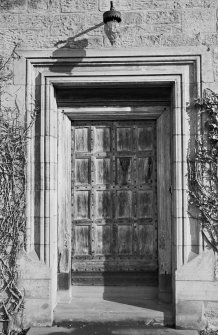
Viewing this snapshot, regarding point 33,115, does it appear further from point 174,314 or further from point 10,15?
point 174,314

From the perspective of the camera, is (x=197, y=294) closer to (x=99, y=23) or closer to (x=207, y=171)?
(x=207, y=171)

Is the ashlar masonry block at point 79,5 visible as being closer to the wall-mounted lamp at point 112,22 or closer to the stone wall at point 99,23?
the stone wall at point 99,23

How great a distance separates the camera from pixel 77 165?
4773mm

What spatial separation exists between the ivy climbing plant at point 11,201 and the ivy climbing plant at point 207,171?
1.93m

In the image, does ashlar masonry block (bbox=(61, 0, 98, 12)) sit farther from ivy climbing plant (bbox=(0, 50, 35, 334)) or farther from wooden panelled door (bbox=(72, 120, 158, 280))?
wooden panelled door (bbox=(72, 120, 158, 280))

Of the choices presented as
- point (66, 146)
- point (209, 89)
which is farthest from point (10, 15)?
point (209, 89)

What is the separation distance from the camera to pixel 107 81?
4355 millimetres

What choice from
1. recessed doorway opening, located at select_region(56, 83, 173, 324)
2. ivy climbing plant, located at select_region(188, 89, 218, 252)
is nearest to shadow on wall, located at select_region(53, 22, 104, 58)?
recessed doorway opening, located at select_region(56, 83, 173, 324)

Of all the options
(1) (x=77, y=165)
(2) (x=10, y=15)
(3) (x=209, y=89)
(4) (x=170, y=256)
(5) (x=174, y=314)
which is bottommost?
(5) (x=174, y=314)

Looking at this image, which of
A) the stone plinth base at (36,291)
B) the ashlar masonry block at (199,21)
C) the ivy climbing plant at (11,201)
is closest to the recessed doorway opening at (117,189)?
the stone plinth base at (36,291)

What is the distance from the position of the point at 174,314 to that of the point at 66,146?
234cm

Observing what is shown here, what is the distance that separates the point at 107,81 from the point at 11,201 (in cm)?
177

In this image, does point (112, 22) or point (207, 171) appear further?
point (207, 171)

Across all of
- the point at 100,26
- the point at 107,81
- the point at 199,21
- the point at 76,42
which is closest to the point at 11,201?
the point at 107,81
